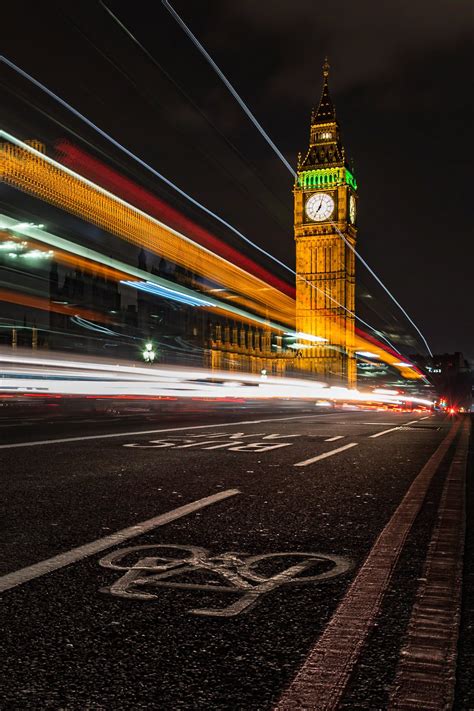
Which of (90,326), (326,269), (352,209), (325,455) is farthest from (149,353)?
(352,209)

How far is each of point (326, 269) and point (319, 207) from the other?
38.1ft

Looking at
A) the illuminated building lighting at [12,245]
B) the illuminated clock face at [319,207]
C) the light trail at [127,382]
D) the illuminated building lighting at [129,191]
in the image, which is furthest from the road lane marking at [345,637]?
the illuminated clock face at [319,207]

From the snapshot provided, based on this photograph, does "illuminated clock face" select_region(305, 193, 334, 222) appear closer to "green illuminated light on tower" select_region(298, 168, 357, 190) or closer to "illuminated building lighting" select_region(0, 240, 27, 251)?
"green illuminated light on tower" select_region(298, 168, 357, 190)

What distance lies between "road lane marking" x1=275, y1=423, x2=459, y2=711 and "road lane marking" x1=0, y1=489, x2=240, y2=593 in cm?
130

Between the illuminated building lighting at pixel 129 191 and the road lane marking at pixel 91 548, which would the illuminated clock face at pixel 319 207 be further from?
the road lane marking at pixel 91 548

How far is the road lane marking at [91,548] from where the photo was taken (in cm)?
329

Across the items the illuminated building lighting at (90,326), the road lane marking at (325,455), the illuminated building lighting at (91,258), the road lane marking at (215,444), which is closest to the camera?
the road lane marking at (325,455)

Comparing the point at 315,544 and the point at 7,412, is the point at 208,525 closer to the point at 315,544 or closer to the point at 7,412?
the point at 315,544

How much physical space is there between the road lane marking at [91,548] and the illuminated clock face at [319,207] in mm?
121258

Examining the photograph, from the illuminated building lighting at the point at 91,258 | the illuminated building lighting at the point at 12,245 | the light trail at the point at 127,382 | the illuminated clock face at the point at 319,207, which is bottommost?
the light trail at the point at 127,382

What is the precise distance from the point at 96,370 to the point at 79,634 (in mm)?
20819

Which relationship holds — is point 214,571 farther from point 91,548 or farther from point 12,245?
point 12,245

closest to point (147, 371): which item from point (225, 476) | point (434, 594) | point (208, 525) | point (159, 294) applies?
point (159, 294)

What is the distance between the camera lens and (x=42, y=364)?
2058 centimetres
